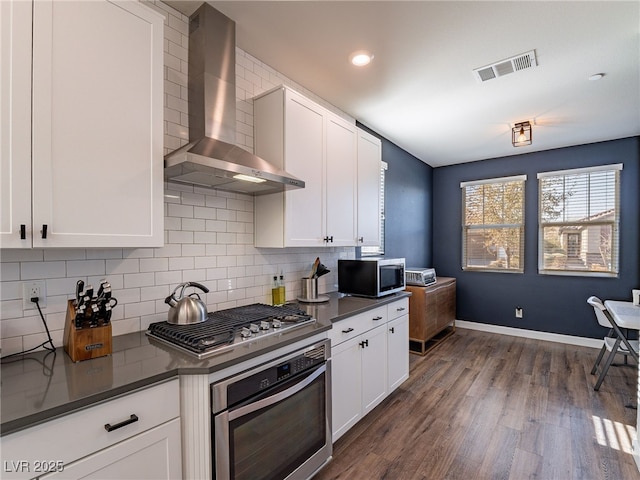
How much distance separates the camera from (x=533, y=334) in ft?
15.6

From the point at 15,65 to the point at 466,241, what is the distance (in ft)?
18.3

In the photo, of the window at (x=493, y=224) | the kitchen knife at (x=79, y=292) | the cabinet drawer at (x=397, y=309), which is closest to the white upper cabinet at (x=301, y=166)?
the cabinet drawer at (x=397, y=309)

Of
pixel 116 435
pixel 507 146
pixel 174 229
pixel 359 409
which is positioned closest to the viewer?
pixel 116 435

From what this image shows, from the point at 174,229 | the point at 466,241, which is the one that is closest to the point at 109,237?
the point at 174,229

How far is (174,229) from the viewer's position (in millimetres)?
1902

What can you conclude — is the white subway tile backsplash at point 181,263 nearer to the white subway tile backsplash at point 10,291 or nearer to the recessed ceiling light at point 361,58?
the white subway tile backsplash at point 10,291

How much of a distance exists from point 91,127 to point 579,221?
217 inches

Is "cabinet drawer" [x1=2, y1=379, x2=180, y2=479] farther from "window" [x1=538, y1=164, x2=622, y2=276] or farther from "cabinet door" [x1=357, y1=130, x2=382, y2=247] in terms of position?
"window" [x1=538, y1=164, x2=622, y2=276]

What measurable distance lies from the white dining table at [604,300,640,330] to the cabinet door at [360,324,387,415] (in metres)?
2.00

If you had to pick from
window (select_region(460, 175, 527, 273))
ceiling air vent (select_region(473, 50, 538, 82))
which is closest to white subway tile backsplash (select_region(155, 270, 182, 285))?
ceiling air vent (select_region(473, 50, 538, 82))

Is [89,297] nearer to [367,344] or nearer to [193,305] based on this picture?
[193,305]

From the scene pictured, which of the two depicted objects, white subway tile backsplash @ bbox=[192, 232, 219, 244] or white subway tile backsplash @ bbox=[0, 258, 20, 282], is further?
white subway tile backsplash @ bbox=[192, 232, 219, 244]

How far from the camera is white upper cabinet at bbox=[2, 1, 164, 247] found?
1170 mm

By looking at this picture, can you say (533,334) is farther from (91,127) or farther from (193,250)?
(91,127)
